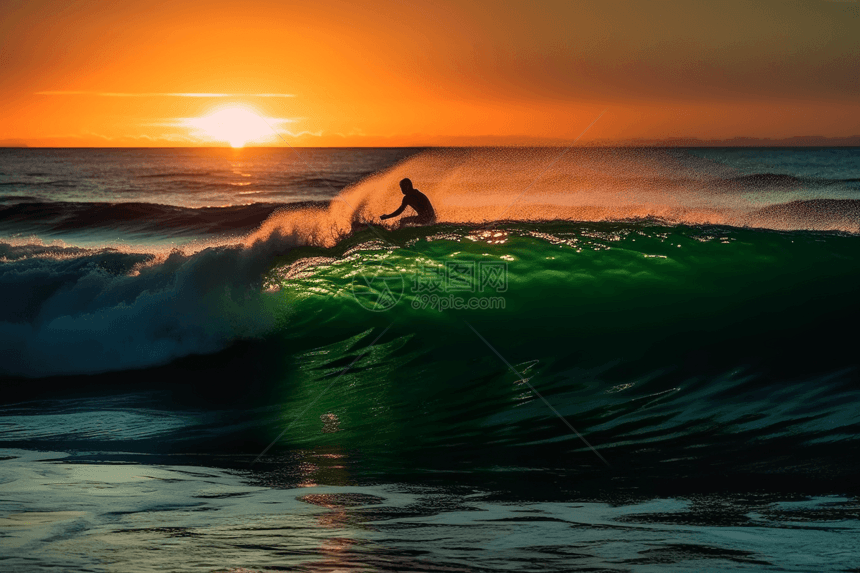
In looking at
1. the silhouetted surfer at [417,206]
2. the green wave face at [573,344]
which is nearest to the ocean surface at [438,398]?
the green wave face at [573,344]

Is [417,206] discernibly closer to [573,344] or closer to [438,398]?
[573,344]

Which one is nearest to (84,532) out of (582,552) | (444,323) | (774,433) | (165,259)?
(582,552)

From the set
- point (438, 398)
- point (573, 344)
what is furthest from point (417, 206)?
point (438, 398)

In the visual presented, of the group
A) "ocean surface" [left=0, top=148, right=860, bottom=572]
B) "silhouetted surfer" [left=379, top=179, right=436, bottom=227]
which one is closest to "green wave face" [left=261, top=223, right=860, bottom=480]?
"ocean surface" [left=0, top=148, right=860, bottom=572]

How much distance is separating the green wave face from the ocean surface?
0.04m

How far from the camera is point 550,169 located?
21.2 meters

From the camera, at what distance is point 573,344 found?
289 inches

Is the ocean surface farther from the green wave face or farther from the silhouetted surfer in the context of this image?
the silhouetted surfer

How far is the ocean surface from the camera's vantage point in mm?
2844

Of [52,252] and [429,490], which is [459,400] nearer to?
[429,490]

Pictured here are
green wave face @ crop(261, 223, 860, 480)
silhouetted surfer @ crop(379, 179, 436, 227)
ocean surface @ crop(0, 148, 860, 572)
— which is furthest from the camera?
silhouetted surfer @ crop(379, 179, 436, 227)

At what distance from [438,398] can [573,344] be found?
6.26ft

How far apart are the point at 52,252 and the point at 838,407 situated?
1510 cm

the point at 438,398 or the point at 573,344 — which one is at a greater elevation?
the point at 573,344
